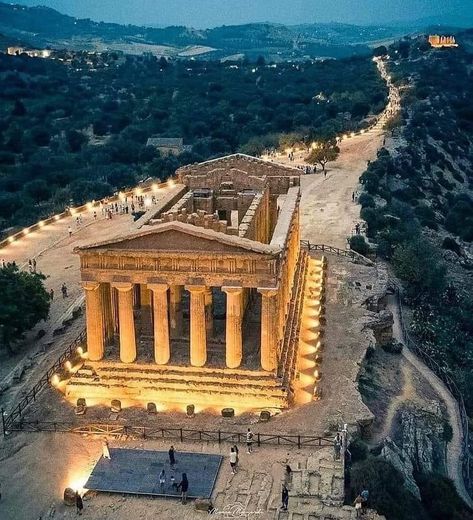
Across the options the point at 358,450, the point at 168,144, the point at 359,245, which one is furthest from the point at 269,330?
the point at 168,144

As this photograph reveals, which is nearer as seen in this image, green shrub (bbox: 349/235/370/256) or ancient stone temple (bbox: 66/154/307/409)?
ancient stone temple (bbox: 66/154/307/409)

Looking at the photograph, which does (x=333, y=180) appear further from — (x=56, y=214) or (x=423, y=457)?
(x=423, y=457)

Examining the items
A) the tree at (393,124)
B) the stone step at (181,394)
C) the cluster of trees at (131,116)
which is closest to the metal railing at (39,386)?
the stone step at (181,394)

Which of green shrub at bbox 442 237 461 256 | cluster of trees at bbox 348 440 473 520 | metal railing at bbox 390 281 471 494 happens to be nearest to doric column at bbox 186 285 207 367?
cluster of trees at bbox 348 440 473 520

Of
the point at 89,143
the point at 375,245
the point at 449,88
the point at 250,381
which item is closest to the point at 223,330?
the point at 250,381

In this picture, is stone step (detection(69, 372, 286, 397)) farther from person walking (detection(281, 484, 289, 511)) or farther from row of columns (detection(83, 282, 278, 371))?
person walking (detection(281, 484, 289, 511))

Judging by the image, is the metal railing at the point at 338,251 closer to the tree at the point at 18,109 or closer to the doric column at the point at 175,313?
the doric column at the point at 175,313
